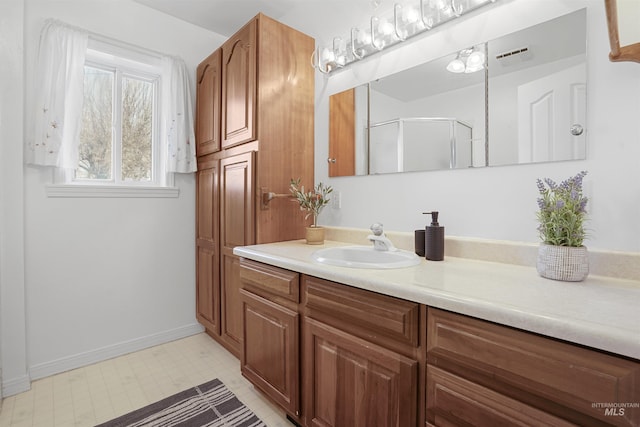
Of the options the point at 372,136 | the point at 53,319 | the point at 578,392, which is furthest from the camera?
the point at 53,319

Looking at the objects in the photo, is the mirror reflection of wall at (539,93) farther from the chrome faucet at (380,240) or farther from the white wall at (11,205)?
the white wall at (11,205)

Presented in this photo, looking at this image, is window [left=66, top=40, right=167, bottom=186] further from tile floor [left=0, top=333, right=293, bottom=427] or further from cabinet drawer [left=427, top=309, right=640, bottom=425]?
cabinet drawer [left=427, top=309, right=640, bottom=425]

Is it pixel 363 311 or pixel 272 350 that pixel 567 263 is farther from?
pixel 272 350

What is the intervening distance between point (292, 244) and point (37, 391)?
1767 mm

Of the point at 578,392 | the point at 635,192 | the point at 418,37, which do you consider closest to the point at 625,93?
the point at 635,192

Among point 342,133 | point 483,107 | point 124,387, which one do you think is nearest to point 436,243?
→ point 483,107

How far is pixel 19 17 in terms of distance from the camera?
5.99 ft

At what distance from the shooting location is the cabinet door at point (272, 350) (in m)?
1.37

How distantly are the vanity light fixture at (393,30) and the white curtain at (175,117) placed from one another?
1.14 m

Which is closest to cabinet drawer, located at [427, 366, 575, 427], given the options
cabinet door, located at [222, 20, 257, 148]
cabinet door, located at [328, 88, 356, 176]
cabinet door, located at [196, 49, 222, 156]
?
A: cabinet door, located at [328, 88, 356, 176]

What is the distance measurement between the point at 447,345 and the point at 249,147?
1.58 metres

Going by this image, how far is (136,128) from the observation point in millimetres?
2453

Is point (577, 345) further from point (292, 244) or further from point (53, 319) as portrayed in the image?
point (53, 319)

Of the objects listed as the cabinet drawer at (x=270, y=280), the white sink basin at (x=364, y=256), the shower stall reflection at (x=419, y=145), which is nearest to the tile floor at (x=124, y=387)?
the cabinet drawer at (x=270, y=280)
